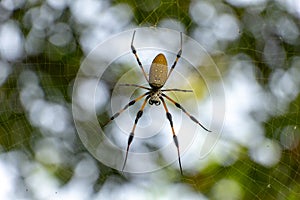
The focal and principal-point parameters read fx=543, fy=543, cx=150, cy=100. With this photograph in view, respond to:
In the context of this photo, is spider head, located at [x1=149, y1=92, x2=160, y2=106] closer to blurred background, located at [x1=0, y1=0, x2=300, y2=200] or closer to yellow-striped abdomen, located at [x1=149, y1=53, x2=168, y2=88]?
yellow-striped abdomen, located at [x1=149, y1=53, x2=168, y2=88]

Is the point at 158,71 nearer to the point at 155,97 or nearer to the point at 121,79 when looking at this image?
the point at 155,97

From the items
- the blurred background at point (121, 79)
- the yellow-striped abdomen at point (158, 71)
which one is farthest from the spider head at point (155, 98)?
the blurred background at point (121, 79)

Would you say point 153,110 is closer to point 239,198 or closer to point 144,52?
point 144,52

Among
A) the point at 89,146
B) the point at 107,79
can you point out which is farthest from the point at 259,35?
the point at 89,146

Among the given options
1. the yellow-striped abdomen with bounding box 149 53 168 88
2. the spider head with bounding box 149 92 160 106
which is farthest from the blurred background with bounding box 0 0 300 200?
the yellow-striped abdomen with bounding box 149 53 168 88

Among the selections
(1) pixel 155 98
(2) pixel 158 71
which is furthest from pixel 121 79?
(2) pixel 158 71

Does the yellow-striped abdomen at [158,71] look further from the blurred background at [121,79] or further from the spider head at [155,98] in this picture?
A: the blurred background at [121,79]
